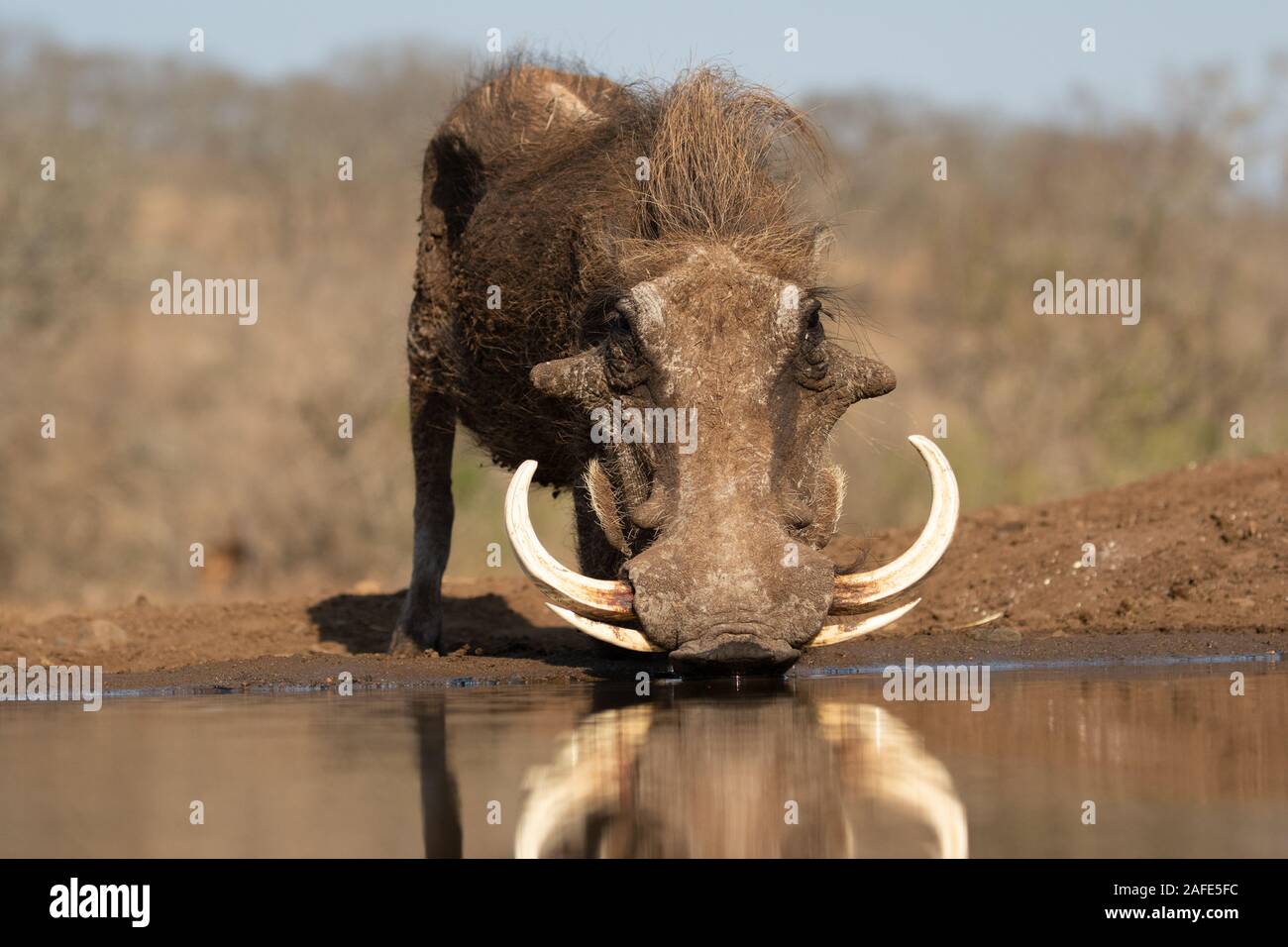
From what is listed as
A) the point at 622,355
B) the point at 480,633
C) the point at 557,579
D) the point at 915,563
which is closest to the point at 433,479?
the point at 480,633

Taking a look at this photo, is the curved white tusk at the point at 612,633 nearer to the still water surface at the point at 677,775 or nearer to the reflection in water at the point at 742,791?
the still water surface at the point at 677,775

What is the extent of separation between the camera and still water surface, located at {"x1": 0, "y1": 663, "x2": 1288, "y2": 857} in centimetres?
382

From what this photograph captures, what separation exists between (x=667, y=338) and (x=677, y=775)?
2351 mm

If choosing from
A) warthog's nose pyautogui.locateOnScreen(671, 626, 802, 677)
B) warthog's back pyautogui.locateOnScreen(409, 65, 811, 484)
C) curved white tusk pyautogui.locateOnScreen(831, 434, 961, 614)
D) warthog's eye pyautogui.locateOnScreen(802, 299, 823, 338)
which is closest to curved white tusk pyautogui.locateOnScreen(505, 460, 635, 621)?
warthog's nose pyautogui.locateOnScreen(671, 626, 802, 677)

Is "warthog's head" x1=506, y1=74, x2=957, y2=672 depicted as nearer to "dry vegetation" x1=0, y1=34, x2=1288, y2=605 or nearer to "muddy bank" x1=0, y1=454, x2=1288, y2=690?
"muddy bank" x1=0, y1=454, x2=1288, y2=690

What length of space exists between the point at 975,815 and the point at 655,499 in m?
2.66

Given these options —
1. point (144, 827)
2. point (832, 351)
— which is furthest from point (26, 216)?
point (144, 827)

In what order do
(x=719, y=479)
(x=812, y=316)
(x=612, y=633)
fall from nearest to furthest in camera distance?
(x=612, y=633) → (x=719, y=479) → (x=812, y=316)

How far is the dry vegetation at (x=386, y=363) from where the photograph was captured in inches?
771

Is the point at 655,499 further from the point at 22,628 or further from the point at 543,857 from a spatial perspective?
the point at 22,628

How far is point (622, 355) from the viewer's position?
6.74 m

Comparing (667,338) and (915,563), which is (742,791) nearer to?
(915,563)

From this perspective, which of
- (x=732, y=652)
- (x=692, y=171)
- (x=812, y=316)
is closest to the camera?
(x=732, y=652)

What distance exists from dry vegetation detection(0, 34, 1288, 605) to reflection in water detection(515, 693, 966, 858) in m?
10.1
